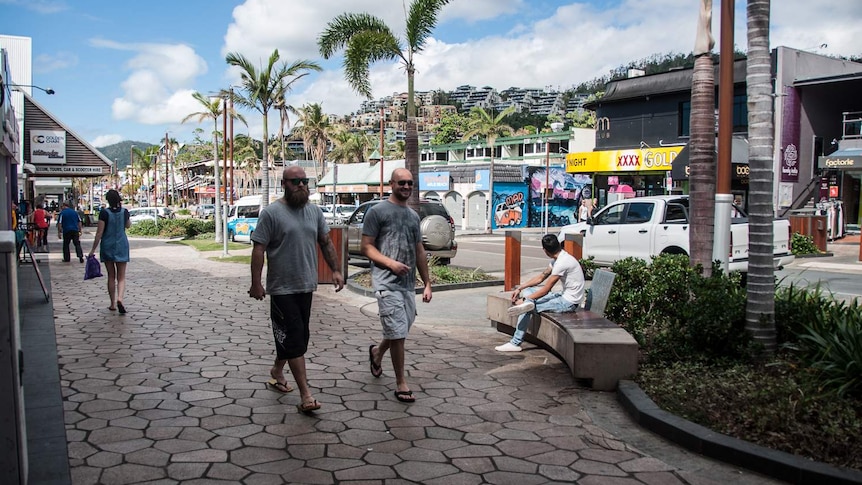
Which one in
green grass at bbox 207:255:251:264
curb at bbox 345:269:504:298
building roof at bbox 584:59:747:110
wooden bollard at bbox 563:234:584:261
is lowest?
curb at bbox 345:269:504:298

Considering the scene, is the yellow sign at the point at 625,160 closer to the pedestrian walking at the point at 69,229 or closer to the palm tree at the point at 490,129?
the palm tree at the point at 490,129

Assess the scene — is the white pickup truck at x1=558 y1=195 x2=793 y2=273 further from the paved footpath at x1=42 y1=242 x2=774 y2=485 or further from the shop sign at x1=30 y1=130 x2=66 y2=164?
the shop sign at x1=30 y1=130 x2=66 y2=164

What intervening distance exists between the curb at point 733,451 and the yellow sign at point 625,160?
26767 mm

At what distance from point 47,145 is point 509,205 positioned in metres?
26.3

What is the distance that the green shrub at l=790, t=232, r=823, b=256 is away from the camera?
65.8ft

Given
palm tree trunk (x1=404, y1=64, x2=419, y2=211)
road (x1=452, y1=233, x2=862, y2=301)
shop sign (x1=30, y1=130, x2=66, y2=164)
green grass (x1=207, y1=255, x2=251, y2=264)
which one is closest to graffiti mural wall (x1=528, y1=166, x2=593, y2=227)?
road (x1=452, y1=233, x2=862, y2=301)

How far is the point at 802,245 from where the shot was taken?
20188 mm

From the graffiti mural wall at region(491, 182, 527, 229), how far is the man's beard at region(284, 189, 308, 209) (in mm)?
35933

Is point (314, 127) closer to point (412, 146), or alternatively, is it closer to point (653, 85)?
point (653, 85)

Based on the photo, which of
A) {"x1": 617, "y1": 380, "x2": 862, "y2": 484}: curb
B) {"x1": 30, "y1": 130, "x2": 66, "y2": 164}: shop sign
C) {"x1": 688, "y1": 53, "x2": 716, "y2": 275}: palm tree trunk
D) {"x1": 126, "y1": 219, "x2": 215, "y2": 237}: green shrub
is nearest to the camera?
{"x1": 617, "y1": 380, "x2": 862, "y2": 484}: curb

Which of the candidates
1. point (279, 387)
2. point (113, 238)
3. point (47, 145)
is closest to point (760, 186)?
point (279, 387)

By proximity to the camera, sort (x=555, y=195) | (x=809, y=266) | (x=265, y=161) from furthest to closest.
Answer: (x=555, y=195)
(x=265, y=161)
(x=809, y=266)

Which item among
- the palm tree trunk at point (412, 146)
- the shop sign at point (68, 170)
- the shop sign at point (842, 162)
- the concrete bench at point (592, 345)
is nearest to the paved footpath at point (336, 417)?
the concrete bench at point (592, 345)

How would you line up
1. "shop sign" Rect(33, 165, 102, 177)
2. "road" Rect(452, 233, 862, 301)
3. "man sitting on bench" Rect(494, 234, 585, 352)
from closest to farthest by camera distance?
"man sitting on bench" Rect(494, 234, 585, 352)
"road" Rect(452, 233, 862, 301)
"shop sign" Rect(33, 165, 102, 177)
